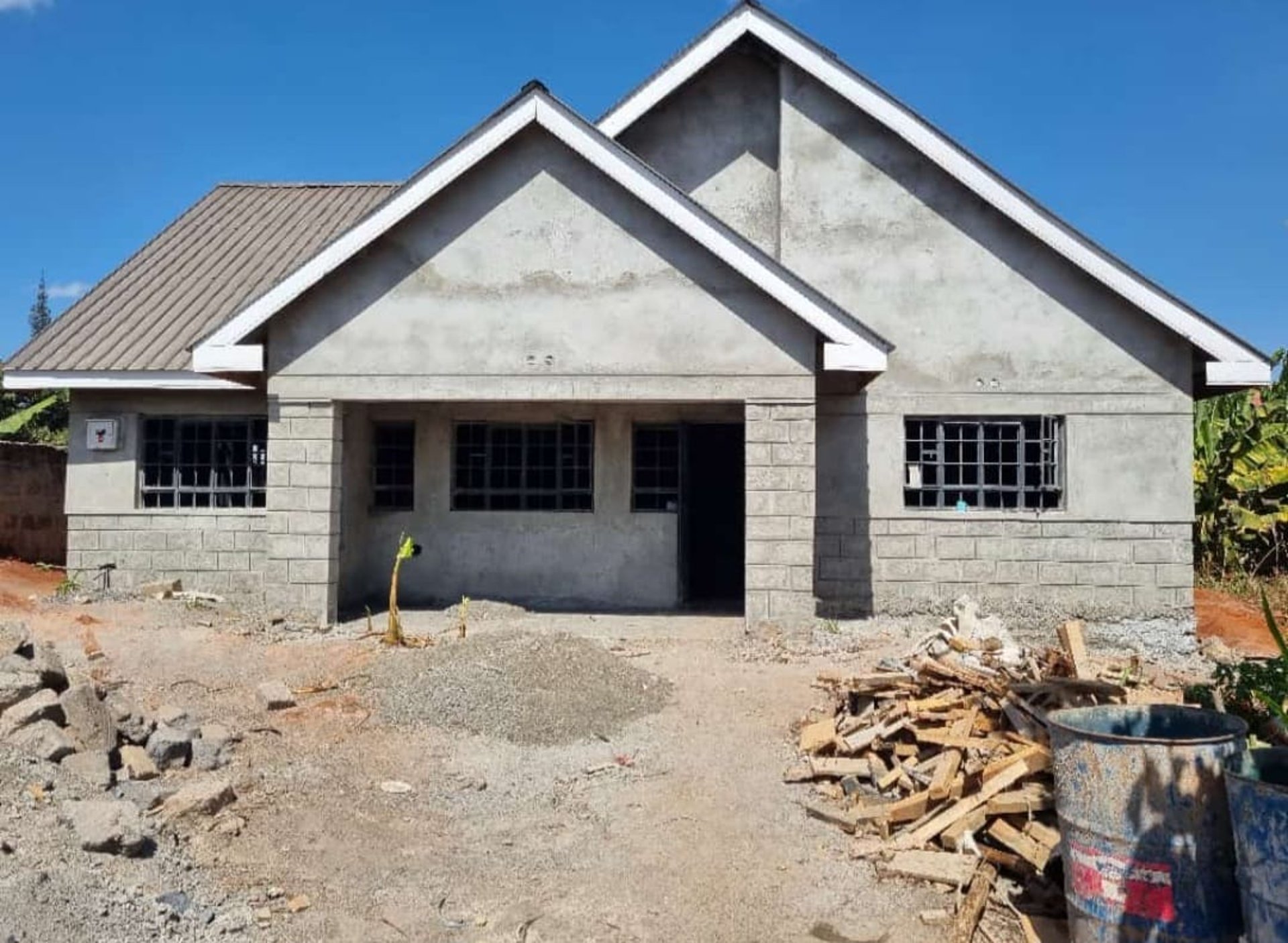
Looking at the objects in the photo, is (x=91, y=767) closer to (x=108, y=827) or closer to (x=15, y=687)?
(x=15, y=687)

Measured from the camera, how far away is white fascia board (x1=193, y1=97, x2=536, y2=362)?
10.8 meters

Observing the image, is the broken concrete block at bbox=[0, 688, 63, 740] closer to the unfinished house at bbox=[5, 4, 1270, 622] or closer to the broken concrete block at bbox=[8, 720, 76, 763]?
the broken concrete block at bbox=[8, 720, 76, 763]

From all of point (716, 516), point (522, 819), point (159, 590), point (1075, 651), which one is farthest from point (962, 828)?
point (159, 590)

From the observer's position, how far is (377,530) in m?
13.2

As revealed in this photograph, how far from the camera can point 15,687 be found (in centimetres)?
660

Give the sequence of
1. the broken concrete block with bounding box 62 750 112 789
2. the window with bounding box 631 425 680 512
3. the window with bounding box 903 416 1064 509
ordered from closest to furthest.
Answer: the broken concrete block with bounding box 62 750 112 789, the window with bounding box 903 416 1064 509, the window with bounding box 631 425 680 512

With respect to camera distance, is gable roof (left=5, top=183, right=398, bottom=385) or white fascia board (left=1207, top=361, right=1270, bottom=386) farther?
gable roof (left=5, top=183, right=398, bottom=385)

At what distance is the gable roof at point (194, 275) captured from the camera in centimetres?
1292

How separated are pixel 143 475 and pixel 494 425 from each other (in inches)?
185

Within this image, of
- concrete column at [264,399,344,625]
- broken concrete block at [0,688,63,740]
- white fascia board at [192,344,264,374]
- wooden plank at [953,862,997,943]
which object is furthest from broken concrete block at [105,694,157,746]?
wooden plank at [953,862,997,943]

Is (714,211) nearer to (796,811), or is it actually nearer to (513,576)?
(513,576)

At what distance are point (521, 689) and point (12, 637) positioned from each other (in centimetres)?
508

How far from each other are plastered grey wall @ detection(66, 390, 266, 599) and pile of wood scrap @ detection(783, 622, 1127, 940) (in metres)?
8.30

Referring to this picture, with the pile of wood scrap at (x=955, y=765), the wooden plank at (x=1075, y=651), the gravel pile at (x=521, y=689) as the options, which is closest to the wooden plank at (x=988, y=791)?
the pile of wood scrap at (x=955, y=765)
